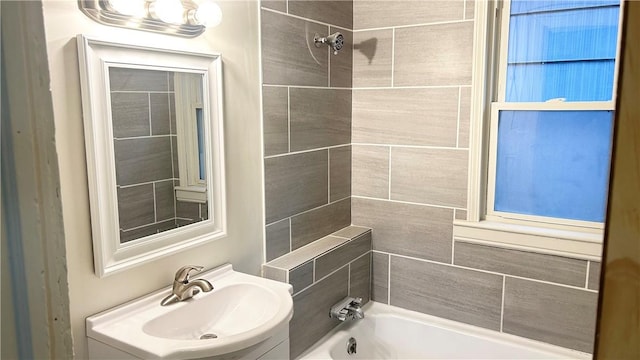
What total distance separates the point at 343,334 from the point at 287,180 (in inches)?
33.1

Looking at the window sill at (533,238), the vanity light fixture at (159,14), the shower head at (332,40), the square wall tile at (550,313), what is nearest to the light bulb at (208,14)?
the vanity light fixture at (159,14)

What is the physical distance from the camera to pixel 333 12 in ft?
8.05

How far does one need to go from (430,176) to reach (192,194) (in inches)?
49.3

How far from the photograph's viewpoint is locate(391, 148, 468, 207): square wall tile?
2.43m

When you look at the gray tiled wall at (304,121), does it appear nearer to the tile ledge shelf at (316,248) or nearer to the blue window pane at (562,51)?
the tile ledge shelf at (316,248)

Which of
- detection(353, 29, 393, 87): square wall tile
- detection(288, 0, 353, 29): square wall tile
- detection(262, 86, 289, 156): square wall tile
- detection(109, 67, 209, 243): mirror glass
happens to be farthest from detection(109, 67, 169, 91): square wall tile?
detection(353, 29, 393, 87): square wall tile

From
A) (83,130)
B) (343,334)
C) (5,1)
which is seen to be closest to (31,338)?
(5,1)

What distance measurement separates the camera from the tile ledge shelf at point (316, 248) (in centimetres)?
213

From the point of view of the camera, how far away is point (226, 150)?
1.92 metres

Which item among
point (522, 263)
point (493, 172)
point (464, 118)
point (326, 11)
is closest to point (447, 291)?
point (522, 263)

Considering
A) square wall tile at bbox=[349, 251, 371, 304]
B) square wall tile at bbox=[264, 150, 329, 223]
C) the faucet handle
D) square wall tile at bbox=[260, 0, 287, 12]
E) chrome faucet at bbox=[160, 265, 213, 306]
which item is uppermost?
square wall tile at bbox=[260, 0, 287, 12]

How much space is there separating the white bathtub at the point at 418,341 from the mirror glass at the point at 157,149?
3.17 feet

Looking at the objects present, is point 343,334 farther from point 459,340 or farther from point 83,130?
point 83,130

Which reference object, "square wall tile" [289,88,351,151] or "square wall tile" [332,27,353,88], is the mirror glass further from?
"square wall tile" [332,27,353,88]
